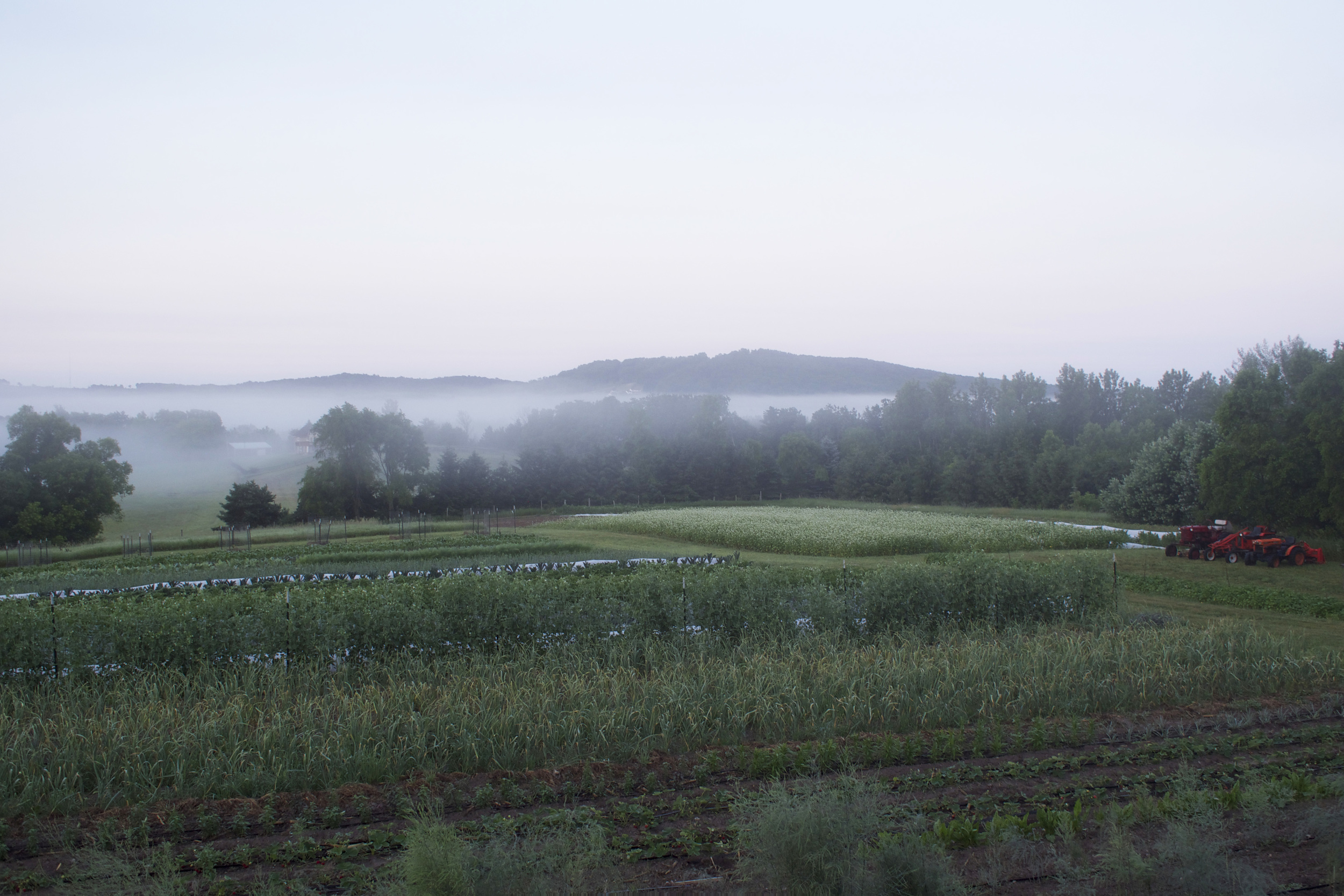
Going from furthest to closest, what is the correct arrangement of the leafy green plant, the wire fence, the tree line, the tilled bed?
the wire fence
the tree line
the tilled bed
the leafy green plant

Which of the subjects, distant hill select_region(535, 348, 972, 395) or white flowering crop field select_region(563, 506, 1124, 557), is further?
distant hill select_region(535, 348, 972, 395)

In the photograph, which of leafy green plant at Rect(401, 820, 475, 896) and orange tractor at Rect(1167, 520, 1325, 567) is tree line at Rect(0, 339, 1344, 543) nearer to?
orange tractor at Rect(1167, 520, 1325, 567)

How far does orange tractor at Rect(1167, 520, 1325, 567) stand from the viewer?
18.4 meters

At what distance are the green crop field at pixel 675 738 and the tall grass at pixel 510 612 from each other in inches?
1.7

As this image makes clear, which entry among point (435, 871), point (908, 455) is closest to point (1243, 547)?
point (435, 871)

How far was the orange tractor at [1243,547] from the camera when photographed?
18.4 m

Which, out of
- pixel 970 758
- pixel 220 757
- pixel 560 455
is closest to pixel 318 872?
pixel 220 757

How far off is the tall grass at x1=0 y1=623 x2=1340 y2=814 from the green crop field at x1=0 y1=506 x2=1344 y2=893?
0.12ft

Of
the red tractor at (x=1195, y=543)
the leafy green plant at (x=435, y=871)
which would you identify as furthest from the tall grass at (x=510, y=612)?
the red tractor at (x=1195, y=543)

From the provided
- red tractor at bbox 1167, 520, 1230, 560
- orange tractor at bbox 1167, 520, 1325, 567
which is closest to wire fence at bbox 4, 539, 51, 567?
red tractor at bbox 1167, 520, 1230, 560

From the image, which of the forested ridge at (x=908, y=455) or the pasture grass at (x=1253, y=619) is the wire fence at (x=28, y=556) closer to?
the forested ridge at (x=908, y=455)

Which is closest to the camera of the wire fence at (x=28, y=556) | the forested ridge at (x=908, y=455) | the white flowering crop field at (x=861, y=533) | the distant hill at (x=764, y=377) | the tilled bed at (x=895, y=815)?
the tilled bed at (x=895, y=815)

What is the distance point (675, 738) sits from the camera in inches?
267

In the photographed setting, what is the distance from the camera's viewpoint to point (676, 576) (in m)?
11.6
